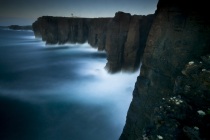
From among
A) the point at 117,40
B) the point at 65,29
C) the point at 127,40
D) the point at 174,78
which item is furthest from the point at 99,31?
the point at 174,78

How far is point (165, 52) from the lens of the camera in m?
7.56

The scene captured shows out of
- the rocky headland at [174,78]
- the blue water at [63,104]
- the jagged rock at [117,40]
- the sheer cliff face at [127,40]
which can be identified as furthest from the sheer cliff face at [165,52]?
the jagged rock at [117,40]

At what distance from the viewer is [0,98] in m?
15.9

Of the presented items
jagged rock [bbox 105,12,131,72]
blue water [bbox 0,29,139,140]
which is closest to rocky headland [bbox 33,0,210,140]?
jagged rock [bbox 105,12,131,72]

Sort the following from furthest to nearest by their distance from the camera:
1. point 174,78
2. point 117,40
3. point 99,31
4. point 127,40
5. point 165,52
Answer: point 99,31 → point 117,40 → point 127,40 → point 165,52 → point 174,78

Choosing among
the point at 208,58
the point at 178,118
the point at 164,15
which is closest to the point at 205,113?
the point at 178,118

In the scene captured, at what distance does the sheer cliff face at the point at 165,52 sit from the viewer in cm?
636

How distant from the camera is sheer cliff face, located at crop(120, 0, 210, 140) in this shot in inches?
250

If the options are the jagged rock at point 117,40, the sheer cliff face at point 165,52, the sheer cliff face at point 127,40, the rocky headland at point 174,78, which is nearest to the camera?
the rocky headland at point 174,78

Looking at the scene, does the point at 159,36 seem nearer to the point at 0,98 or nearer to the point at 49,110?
the point at 49,110

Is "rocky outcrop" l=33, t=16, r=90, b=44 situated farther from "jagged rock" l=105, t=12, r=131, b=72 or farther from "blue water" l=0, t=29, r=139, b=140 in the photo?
"jagged rock" l=105, t=12, r=131, b=72

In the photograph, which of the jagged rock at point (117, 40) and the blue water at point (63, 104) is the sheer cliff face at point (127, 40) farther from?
the blue water at point (63, 104)

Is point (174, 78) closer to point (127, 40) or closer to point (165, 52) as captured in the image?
point (165, 52)

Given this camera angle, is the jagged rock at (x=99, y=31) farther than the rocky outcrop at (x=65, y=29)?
No
